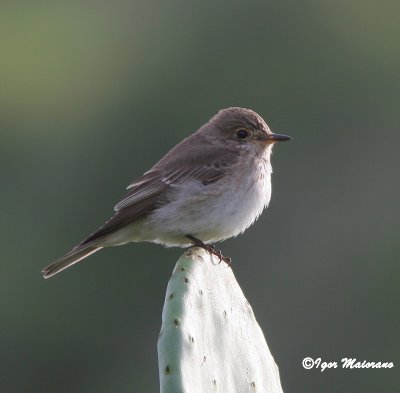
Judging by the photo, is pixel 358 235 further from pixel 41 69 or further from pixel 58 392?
pixel 41 69

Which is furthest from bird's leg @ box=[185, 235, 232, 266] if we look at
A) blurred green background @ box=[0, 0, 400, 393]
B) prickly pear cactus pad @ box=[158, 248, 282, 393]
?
blurred green background @ box=[0, 0, 400, 393]

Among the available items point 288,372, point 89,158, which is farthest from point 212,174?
point 89,158

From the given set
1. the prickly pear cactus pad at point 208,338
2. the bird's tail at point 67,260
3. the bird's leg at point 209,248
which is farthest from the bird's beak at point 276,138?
the prickly pear cactus pad at point 208,338

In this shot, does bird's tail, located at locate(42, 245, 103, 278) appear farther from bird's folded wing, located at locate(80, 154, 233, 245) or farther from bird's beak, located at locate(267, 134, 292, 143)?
bird's beak, located at locate(267, 134, 292, 143)

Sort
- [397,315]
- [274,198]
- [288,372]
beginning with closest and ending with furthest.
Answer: [288,372]
[397,315]
[274,198]

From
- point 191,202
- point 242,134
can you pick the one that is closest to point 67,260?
point 191,202

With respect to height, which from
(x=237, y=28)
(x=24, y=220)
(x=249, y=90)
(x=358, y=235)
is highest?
(x=237, y=28)
